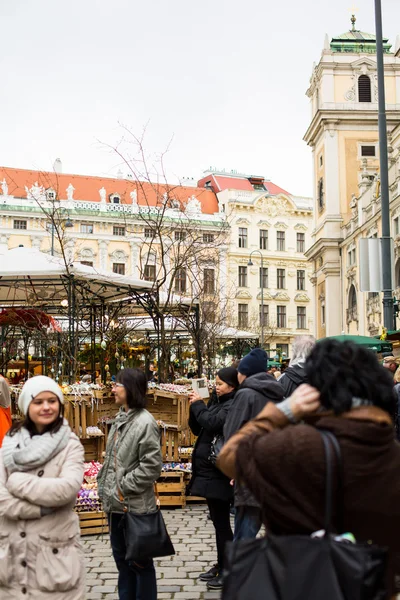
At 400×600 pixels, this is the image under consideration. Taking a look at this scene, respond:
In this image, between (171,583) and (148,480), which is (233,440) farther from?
(171,583)

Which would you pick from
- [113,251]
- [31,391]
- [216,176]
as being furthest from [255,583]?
[216,176]

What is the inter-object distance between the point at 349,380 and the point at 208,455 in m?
4.10

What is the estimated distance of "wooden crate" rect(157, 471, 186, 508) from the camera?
972 cm

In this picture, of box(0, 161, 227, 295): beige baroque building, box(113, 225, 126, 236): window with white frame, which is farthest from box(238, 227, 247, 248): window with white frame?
box(113, 225, 126, 236): window with white frame

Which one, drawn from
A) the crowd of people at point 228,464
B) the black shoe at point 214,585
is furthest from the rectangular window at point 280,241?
the black shoe at point 214,585

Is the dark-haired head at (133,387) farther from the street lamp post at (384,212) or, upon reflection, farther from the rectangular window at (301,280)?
the rectangular window at (301,280)

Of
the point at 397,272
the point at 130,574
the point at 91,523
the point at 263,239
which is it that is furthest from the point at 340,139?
the point at 130,574

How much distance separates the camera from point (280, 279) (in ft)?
227

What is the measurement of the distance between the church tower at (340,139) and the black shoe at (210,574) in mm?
43361

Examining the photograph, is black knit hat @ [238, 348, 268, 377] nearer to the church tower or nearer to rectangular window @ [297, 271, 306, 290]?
the church tower

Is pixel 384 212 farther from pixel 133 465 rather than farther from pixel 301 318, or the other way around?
pixel 301 318

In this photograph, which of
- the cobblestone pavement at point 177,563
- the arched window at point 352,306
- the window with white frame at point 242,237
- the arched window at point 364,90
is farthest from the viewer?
the window with white frame at point 242,237

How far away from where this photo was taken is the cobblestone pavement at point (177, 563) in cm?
607

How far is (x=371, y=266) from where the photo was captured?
13.7m
